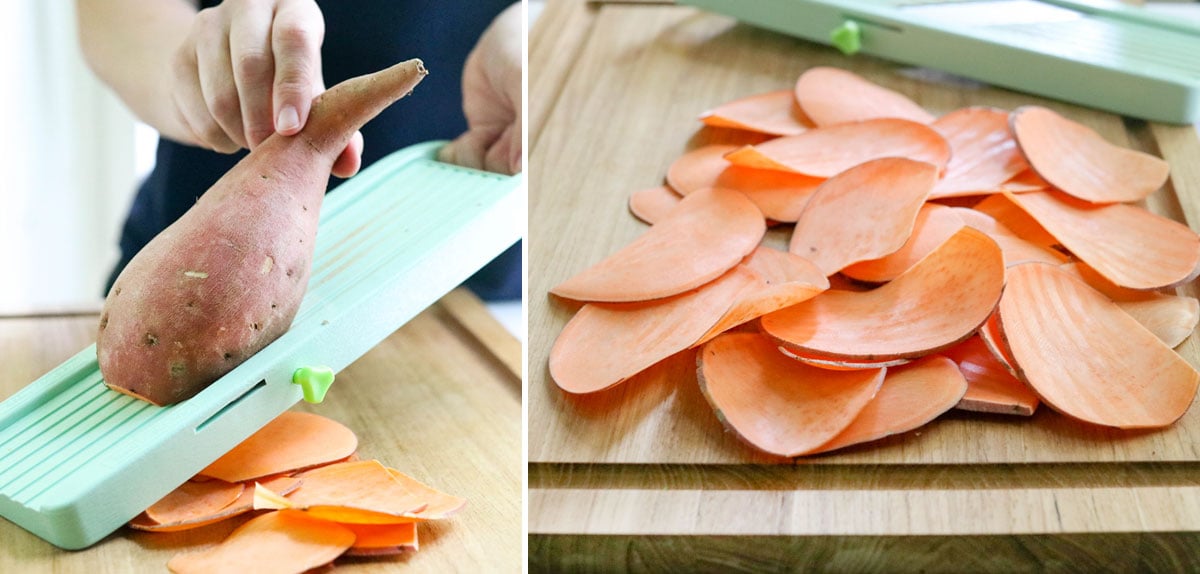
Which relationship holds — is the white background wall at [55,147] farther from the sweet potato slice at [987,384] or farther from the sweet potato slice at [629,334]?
the sweet potato slice at [987,384]

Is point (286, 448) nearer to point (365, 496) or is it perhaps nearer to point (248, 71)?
point (365, 496)

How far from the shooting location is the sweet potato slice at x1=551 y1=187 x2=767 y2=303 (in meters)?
0.72

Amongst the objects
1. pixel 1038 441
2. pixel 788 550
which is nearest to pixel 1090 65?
pixel 1038 441

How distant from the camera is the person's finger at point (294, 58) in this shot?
1.91 feet

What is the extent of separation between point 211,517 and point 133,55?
0.27 meters

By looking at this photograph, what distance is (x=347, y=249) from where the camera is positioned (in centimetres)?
71

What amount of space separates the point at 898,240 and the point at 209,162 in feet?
1.38

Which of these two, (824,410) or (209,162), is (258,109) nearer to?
(209,162)

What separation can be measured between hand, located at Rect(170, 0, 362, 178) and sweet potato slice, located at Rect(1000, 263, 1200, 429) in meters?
0.41

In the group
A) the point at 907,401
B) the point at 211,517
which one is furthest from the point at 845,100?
the point at 211,517

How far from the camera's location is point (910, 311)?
69 cm

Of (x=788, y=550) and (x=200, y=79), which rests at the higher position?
(x=200, y=79)

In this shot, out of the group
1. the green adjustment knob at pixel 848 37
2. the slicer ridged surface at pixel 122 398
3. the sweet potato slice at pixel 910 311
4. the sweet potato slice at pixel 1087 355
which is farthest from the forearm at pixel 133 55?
the green adjustment knob at pixel 848 37

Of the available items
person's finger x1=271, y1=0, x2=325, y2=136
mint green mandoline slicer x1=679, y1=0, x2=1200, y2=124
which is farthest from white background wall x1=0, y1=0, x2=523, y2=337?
mint green mandoline slicer x1=679, y1=0, x2=1200, y2=124
